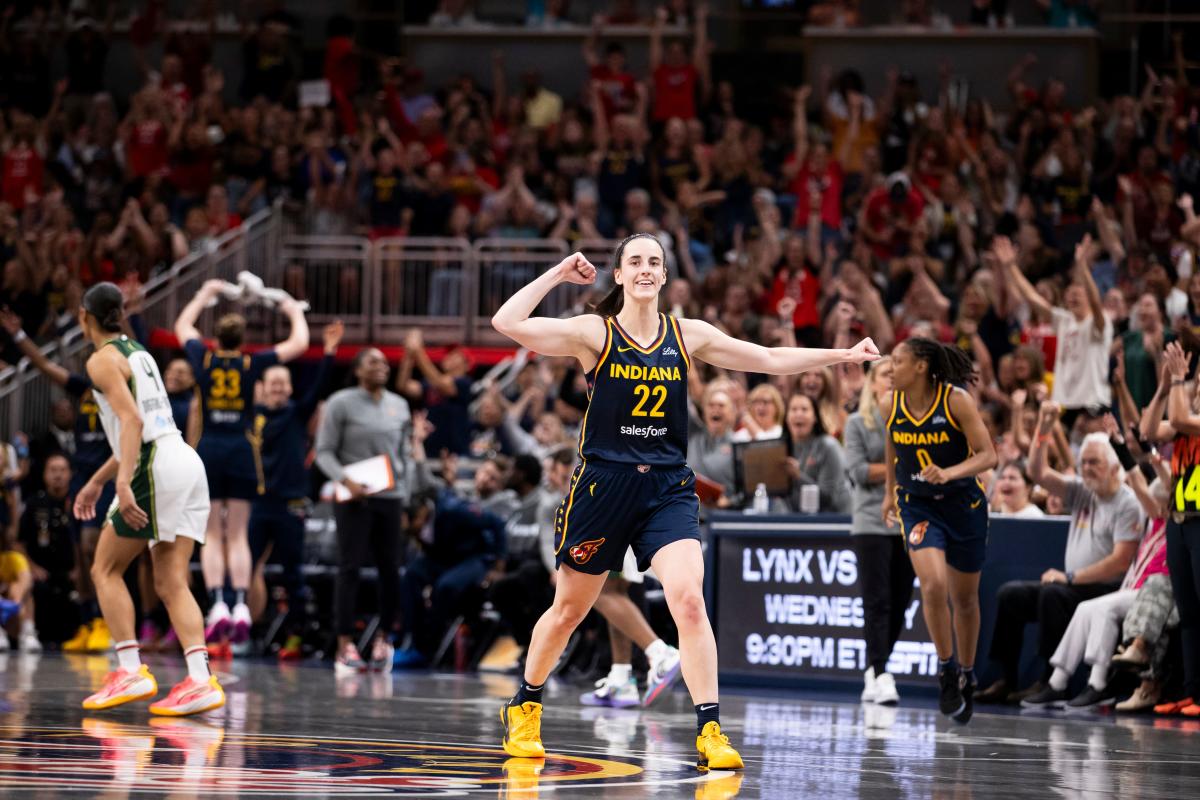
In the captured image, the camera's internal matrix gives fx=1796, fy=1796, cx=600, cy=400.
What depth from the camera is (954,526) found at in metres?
10.3

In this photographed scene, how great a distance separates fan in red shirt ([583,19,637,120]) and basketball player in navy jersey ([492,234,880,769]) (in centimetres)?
1389

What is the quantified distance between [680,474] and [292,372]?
42.3ft

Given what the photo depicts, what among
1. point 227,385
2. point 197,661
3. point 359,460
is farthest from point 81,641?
point 197,661

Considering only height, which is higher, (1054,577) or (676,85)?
(676,85)

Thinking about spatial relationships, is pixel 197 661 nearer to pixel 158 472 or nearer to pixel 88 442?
A: pixel 158 472

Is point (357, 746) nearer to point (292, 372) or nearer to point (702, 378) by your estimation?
point (702, 378)

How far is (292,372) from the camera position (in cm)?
2008

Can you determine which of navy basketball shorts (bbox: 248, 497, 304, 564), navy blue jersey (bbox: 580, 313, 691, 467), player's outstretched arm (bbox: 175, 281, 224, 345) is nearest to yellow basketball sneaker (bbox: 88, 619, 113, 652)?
navy basketball shorts (bbox: 248, 497, 304, 564)

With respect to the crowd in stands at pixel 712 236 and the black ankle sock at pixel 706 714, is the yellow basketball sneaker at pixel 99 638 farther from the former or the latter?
the black ankle sock at pixel 706 714

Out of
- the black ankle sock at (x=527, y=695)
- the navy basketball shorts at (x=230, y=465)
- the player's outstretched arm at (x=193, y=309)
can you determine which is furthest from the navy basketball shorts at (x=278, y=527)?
the black ankle sock at (x=527, y=695)

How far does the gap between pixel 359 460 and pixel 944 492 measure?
17.7ft

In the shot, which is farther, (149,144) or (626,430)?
(149,144)

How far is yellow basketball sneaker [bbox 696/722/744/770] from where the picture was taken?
7.28m

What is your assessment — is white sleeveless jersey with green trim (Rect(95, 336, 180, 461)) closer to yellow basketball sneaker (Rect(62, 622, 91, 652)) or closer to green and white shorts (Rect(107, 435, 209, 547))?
green and white shorts (Rect(107, 435, 209, 547))
